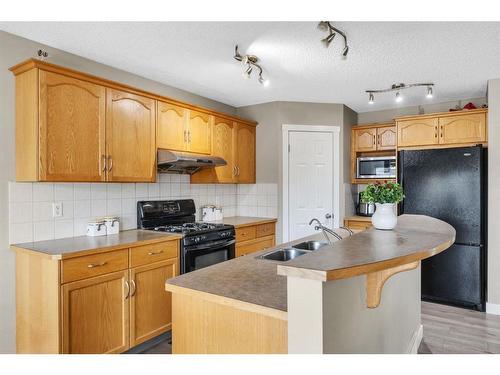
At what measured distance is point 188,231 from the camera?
3002mm

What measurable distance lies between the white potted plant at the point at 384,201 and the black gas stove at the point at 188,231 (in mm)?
1589

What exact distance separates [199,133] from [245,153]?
0.82m

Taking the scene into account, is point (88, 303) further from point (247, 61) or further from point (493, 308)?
point (493, 308)

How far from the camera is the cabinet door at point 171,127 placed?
3.14 m

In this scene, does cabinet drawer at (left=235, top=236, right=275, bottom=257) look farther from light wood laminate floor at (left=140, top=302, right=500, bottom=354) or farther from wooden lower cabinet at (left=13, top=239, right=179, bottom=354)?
light wood laminate floor at (left=140, top=302, right=500, bottom=354)

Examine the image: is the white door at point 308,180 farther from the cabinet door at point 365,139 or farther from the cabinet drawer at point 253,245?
the cabinet door at point 365,139

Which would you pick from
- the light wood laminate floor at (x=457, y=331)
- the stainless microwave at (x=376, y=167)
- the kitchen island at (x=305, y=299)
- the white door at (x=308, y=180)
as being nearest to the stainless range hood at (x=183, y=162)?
the white door at (x=308, y=180)

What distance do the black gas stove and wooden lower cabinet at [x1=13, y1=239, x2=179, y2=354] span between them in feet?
1.00

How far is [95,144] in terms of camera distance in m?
2.57

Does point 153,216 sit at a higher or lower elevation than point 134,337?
higher

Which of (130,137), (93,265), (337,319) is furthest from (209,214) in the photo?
(337,319)
